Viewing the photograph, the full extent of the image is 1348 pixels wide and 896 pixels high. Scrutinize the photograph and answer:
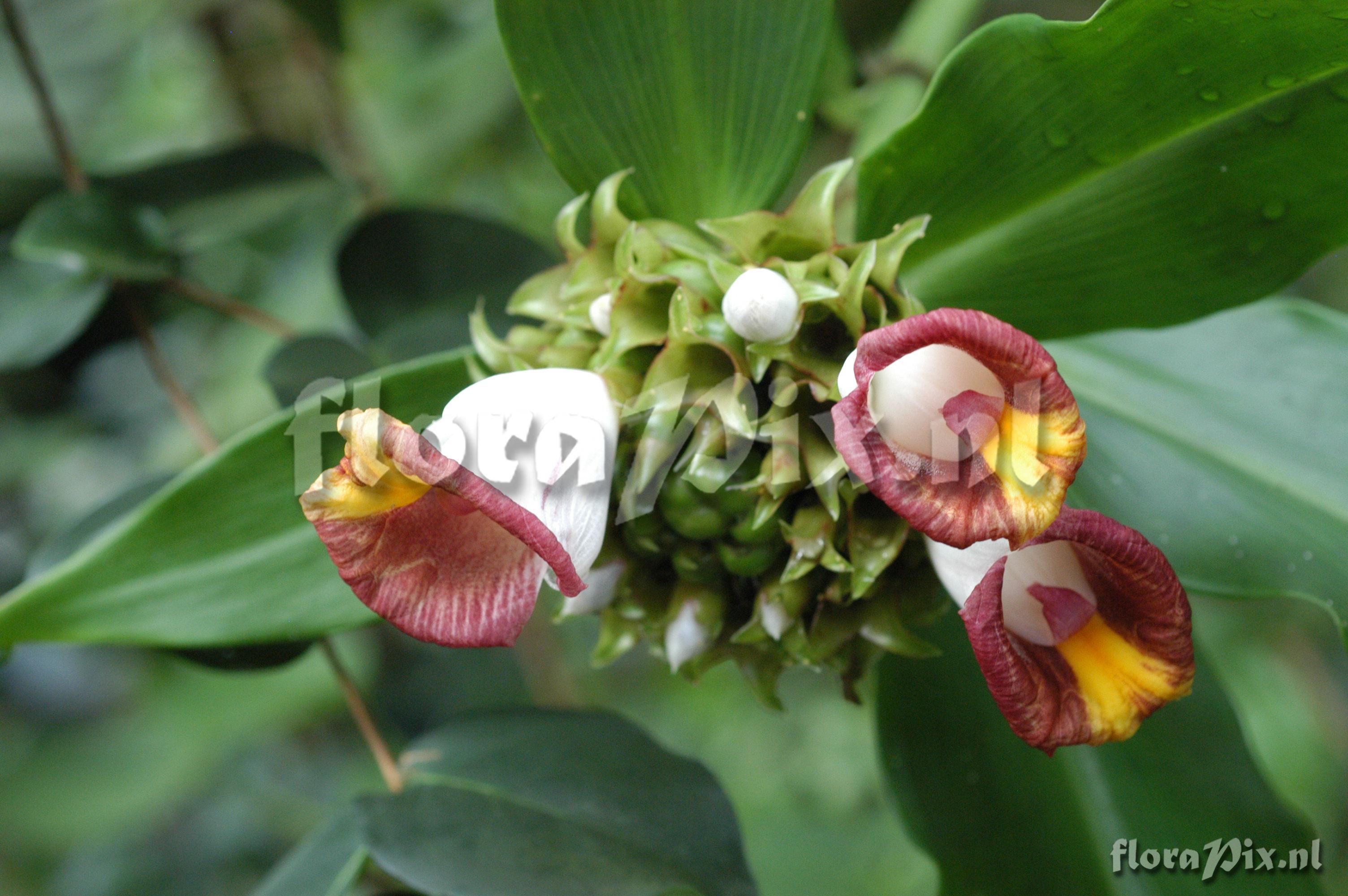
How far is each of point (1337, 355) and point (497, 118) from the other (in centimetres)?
154

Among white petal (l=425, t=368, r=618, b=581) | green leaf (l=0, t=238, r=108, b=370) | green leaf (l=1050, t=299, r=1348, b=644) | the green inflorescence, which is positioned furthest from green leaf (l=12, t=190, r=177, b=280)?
green leaf (l=1050, t=299, r=1348, b=644)

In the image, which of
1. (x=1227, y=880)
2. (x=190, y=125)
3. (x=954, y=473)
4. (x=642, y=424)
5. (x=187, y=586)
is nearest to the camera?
(x=954, y=473)

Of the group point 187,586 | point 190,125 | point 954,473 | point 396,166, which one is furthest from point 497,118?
point 954,473

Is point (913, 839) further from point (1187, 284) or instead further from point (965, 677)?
point (1187, 284)

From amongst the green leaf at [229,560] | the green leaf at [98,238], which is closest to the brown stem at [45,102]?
the green leaf at [98,238]

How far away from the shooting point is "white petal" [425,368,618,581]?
59cm

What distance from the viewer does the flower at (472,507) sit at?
0.51 m

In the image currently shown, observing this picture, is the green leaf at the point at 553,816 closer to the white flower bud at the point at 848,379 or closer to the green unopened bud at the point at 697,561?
the green unopened bud at the point at 697,561

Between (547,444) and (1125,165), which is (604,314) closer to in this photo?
(547,444)

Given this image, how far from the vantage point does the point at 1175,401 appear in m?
1.00

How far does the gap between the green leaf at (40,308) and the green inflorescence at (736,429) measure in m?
0.62

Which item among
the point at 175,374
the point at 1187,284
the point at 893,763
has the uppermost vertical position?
the point at 1187,284

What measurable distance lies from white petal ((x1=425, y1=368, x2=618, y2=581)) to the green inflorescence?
38 mm

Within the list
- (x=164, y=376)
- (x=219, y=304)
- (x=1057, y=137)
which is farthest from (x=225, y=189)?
(x=1057, y=137)
